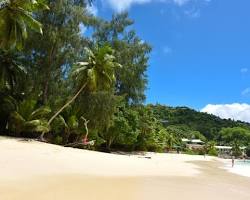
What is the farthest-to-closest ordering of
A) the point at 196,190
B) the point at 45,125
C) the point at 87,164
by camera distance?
the point at 45,125, the point at 87,164, the point at 196,190

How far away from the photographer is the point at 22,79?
29.8 m

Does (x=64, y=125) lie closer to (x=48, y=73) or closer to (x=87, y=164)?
(x=48, y=73)

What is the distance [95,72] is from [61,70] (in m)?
2.96

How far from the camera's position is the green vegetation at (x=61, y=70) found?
1051 inches

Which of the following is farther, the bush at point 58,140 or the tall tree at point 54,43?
the bush at point 58,140

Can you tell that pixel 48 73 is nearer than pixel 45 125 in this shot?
No

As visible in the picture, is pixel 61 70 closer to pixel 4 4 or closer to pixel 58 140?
pixel 58 140

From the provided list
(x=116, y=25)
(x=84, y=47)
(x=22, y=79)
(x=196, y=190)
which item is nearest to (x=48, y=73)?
(x=22, y=79)

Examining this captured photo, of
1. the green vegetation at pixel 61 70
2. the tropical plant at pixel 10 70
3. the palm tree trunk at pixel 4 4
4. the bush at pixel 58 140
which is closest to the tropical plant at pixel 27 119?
the green vegetation at pixel 61 70

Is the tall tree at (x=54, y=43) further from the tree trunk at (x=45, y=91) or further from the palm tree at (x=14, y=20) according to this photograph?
the palm tree at (x=14, y=20)

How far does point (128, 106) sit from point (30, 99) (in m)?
18.2

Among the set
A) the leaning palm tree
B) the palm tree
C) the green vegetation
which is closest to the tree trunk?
the green vegetation

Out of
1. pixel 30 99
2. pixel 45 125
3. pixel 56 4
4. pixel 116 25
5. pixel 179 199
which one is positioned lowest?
pixel 179 199

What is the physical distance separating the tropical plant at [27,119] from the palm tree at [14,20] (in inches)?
185
